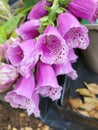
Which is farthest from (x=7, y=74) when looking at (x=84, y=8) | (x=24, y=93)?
(x=84, y=8)

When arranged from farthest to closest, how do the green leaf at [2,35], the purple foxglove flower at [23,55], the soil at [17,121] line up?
1. the soil at [17,121]
2. the green leaf at [2,35]
3. the purple foxglove flower at [23,55]

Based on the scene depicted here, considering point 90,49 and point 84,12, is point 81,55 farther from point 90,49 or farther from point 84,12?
point 84,12

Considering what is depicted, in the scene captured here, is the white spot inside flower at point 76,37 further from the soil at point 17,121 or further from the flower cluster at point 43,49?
the soil at point 17,121

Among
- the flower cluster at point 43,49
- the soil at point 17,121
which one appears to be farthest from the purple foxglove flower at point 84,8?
the soil at point 17,121

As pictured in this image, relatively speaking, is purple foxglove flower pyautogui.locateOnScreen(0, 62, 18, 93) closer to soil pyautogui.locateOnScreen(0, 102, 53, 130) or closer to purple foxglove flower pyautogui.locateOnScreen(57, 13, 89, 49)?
purple foxglove flower pyautogui.locateOnScreen(57, 13, 89, 49)

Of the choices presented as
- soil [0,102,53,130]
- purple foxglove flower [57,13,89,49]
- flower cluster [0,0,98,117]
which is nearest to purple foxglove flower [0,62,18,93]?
flower cluster [0,0,98,117]

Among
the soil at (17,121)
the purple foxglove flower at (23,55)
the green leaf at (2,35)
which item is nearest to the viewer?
the purple foxglove flower at (23,55)

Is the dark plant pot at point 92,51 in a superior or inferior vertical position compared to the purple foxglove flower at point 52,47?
inferior
